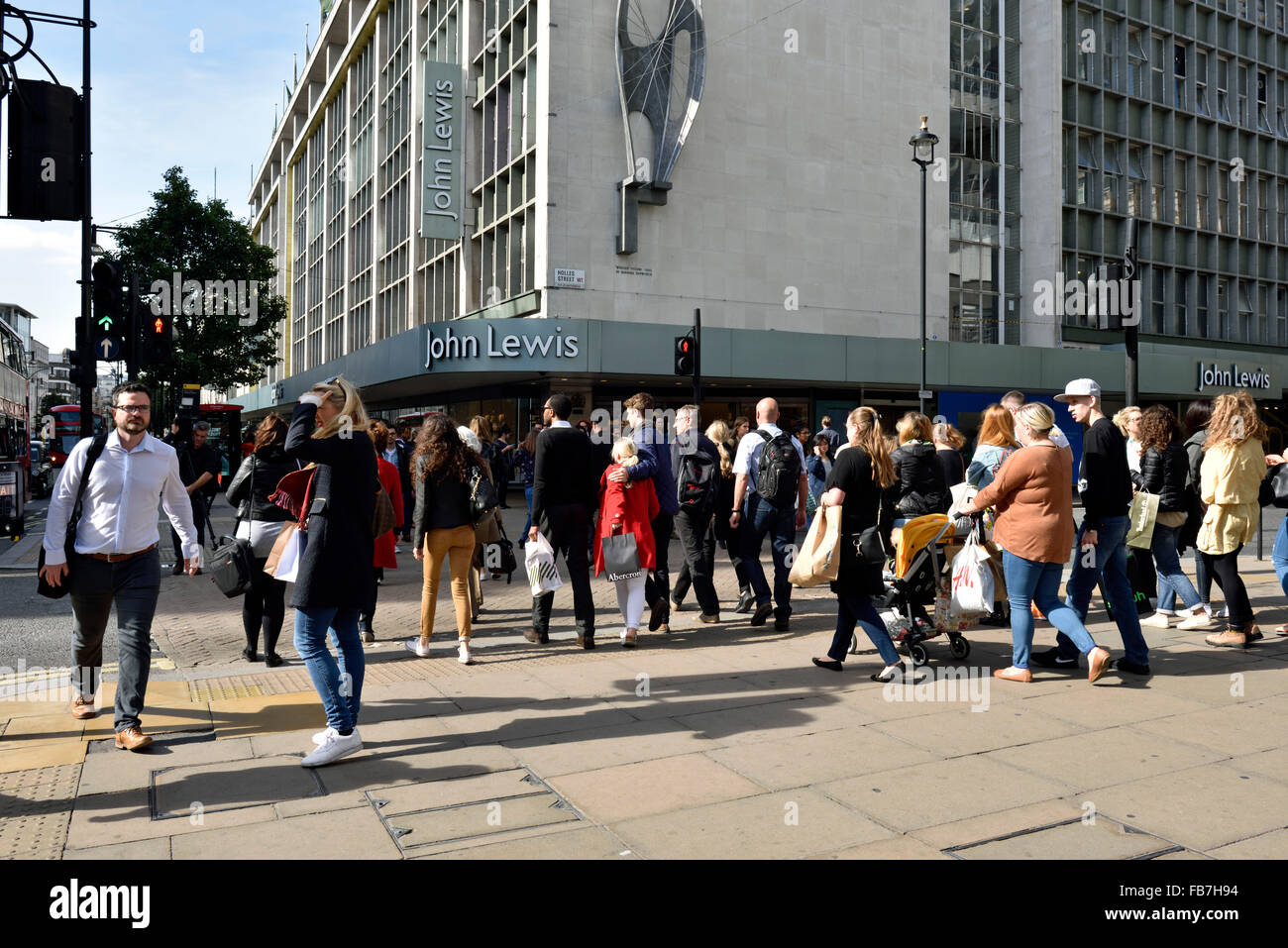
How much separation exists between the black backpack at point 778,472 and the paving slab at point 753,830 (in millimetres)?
4481

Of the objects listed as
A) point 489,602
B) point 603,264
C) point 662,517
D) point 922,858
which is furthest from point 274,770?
point 603,264

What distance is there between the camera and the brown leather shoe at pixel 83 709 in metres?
5.69

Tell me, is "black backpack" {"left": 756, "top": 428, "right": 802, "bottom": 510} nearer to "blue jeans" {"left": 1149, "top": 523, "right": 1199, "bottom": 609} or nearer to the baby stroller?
the baby stroller

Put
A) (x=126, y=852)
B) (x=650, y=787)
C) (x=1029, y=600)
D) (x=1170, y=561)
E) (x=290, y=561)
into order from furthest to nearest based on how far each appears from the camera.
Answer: (x=1170, y=561)
(x=1029, y=600)
(x=290, y=561)
(x=650, y=787)
(x=126, y=852)

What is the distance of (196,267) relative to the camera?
4081cm

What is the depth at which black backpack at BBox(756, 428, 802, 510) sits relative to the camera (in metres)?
8.62

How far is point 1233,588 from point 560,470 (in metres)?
5.02

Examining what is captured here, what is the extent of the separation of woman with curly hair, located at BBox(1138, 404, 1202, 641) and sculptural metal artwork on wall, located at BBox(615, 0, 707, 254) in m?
18.2

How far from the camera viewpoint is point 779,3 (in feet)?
88.5

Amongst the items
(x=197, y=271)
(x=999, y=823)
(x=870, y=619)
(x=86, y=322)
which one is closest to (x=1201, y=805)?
(x=999, y=823)

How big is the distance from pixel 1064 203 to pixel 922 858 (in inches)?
1338

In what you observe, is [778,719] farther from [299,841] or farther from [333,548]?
[299,841]

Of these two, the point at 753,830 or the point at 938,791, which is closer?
the point at 753,830

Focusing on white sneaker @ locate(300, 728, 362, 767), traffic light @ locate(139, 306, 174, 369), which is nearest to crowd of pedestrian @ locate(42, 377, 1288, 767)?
white sneaker @ locate(300, 728, 362, 767)
